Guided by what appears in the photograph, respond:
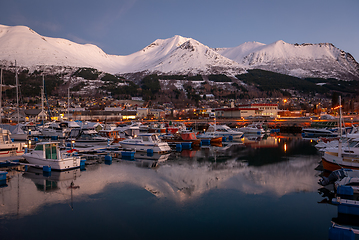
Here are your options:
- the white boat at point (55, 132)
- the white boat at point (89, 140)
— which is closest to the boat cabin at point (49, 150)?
the white boat at point (89, 140)

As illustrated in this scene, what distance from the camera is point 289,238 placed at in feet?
35.7

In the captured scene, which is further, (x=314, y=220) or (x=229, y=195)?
(x=229, y=195)

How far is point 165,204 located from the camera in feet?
47.2

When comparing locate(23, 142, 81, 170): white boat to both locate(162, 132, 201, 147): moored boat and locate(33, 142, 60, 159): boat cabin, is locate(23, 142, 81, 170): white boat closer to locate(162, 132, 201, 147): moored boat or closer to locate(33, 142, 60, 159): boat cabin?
locate(33, 142, 60, 159): boat cabin

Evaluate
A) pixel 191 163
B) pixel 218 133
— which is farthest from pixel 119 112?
pixel 191 163

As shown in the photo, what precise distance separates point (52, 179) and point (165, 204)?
9.53m

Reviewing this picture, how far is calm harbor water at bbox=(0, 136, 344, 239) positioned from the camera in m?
11.4

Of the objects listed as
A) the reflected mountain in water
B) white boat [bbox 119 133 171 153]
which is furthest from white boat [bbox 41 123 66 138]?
the reflected mountain in water

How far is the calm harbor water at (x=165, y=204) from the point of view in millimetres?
11414

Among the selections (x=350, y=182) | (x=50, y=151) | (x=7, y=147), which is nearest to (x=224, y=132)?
(x=50, y=151)

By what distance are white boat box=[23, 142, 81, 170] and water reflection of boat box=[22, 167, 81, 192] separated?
47 centimetres

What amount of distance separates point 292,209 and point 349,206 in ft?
8.37

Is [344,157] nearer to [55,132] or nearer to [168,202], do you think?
[168,202]

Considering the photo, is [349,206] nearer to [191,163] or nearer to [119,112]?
[191,163]
